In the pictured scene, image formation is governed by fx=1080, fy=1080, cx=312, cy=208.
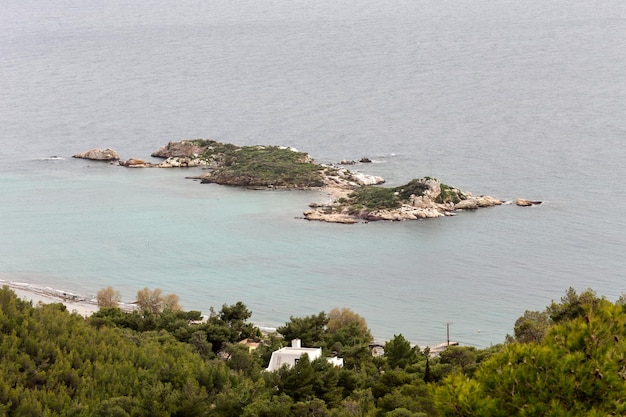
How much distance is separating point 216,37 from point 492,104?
79.1 m

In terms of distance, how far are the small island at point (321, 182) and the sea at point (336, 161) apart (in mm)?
1325

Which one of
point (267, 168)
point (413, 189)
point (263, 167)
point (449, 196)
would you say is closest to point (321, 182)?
point (267, 168)

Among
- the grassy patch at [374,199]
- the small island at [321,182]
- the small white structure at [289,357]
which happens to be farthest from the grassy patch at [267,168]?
the small white structure at [289,357]

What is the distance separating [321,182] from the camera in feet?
247

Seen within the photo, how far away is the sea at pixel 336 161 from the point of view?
2170 inches

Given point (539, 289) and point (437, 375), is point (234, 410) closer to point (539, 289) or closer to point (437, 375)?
point (437, 375)

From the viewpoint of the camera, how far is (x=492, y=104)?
10669cm

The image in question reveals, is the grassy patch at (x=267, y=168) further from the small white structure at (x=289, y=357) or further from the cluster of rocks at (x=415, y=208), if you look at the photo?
the small white structure at (x=289, y=357)

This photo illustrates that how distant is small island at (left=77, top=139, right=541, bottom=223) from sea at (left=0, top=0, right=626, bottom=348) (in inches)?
52.2

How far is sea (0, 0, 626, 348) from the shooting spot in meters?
55.1

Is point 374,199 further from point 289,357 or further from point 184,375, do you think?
point 184,375

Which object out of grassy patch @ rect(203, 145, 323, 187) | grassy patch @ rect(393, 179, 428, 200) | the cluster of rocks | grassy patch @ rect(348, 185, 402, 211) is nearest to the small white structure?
the cluster of rocks

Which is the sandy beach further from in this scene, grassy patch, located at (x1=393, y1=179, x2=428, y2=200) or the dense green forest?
grassy patch, located at (x1=393, y1=179, x2=428, y2=200)

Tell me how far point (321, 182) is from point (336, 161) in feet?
23.8
